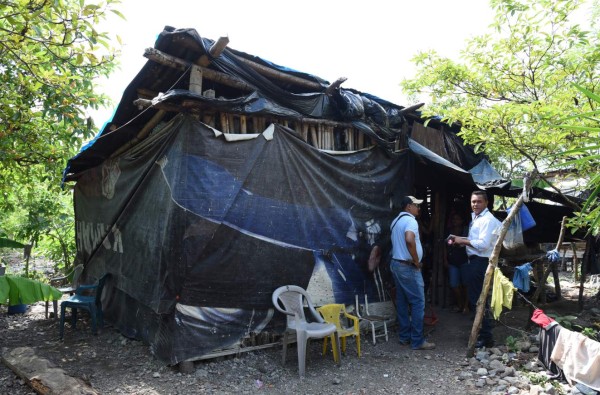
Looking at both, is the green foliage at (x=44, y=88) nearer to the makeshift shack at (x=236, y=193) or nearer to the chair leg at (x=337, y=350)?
the makeshift shack at (x=236, y=193)

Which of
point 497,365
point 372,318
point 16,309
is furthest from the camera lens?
point 16,309

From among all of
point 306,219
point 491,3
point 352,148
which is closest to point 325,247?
point 306,219

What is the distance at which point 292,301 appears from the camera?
463 centimetres

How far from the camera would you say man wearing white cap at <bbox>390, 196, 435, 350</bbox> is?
4.88 metres

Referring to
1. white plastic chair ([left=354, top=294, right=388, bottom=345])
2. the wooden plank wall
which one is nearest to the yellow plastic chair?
white plastic chair ([left=354, top=294, right=388, bottom=345])

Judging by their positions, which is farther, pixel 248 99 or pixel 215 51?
pixel 248 99

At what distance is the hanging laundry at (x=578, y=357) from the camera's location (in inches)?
137

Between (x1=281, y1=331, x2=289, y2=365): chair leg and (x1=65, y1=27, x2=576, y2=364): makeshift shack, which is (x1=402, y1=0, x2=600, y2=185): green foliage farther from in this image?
(x1=281, y1=331, x2=289, y2=365): chair leg

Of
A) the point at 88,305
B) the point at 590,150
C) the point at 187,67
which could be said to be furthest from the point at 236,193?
the point at 590,150

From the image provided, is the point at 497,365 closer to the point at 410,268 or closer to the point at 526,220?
the point at 410,268

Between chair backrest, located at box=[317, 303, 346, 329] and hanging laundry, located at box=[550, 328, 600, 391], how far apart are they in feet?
7.27

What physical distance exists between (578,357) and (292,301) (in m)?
2.85

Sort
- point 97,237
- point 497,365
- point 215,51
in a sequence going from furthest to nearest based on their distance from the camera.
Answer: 1. point 97,237
2. point 497,365
3. point 215,51

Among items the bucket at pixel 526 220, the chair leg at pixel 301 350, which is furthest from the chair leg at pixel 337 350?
the bucket at pixel 526 220
